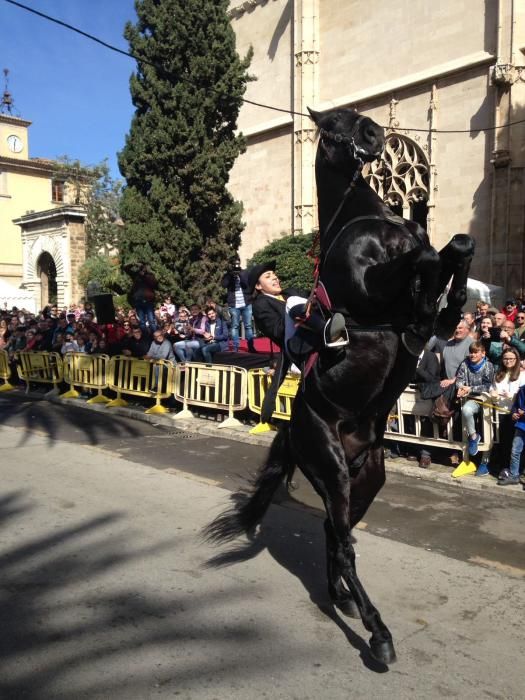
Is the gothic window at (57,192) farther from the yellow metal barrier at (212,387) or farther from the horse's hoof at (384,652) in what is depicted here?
the horse's hoof at (384,652)

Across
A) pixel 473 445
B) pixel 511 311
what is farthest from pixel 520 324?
pixel 473 445

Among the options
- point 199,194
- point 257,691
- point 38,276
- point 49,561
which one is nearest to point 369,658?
point 257,691

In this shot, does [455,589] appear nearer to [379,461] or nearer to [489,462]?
[379,461]

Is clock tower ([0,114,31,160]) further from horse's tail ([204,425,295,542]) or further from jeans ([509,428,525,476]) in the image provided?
horse's tail ([204,425,295,542])

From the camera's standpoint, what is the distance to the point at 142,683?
3.09 m

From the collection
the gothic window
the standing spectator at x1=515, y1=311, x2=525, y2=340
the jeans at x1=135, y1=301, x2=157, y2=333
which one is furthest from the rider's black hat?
the gothic window

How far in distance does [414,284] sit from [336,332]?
476 millimetres

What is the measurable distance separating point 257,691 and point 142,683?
0.54m

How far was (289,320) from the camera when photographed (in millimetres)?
3992

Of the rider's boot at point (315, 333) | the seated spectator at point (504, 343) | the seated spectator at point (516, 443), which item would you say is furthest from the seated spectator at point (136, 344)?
the rider's boot at point (315, 333)

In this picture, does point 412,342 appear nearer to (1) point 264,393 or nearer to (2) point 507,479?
(2) point 507,479

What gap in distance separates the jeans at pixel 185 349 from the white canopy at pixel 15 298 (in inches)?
857

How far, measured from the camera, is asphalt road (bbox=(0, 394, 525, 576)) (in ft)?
17.4

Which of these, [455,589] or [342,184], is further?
[455,589]
